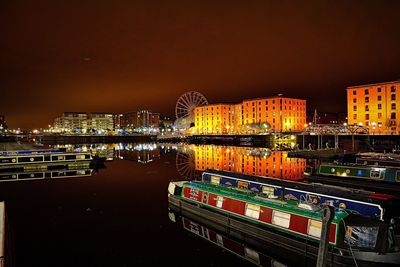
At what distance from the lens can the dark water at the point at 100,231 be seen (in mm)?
15477

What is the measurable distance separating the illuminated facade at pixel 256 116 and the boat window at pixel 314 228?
11639 centimetres

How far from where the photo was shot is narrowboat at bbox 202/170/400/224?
1597 cm

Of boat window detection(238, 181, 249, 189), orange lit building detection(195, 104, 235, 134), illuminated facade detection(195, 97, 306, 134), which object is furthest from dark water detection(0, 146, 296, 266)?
orange lit building detection(195, 104, 235, 134)

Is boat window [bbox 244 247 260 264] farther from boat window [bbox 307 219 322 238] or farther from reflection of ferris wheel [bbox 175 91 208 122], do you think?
reflection of ferris wheel [bbox 175 91 208 122]

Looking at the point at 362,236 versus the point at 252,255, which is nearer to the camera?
the point at 362,236

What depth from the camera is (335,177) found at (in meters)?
31.6

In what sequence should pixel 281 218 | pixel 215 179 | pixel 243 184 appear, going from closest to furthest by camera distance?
1. pixel 281 218
2. pixel 243 184
3. pixel 215 179

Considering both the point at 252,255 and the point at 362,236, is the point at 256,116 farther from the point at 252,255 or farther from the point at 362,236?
the point at 362,236

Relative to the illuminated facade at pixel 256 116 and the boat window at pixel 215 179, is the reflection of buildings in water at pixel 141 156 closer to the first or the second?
the boat window at pixel 215 179

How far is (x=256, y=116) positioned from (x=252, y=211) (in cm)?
13662

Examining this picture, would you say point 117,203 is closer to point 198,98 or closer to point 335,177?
point 335,177

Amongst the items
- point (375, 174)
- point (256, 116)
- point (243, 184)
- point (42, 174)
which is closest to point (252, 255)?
point (243, 184)

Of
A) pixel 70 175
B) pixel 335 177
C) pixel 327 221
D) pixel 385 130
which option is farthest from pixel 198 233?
pixel 385 130

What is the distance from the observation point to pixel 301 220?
14.5 meters
